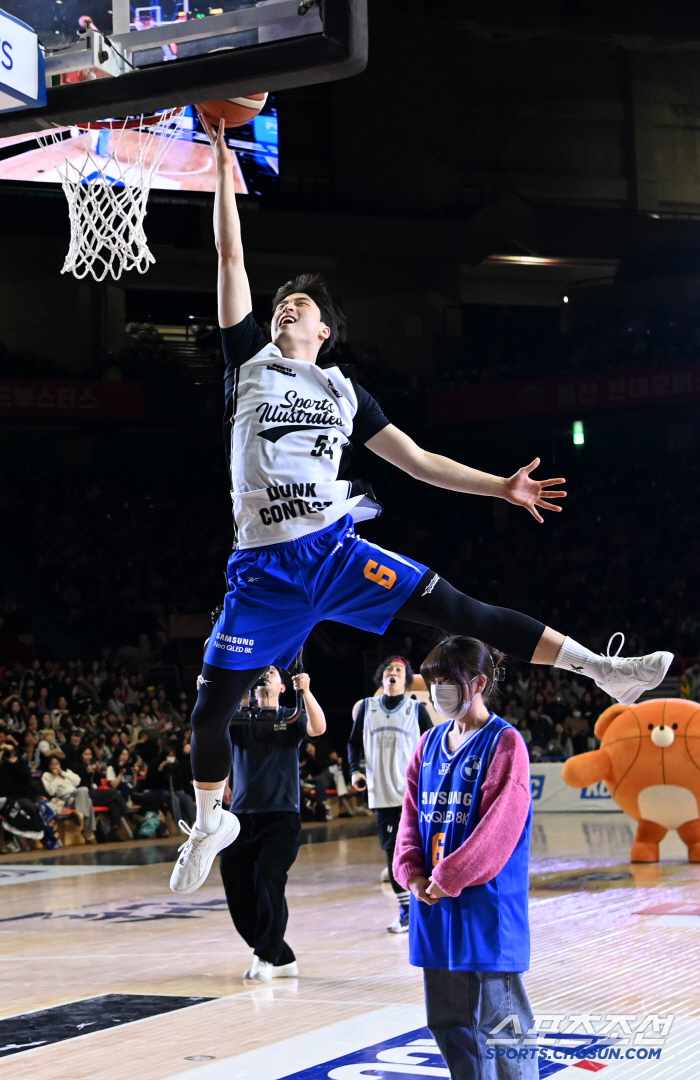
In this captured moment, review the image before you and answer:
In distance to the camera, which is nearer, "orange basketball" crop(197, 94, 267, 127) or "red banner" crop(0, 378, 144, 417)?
"orange basketball" crop(197, 94, 267, 127)

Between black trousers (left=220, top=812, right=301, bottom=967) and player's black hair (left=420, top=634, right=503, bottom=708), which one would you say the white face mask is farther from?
black trousers (left=220, top=812, right=301, bottom=967)

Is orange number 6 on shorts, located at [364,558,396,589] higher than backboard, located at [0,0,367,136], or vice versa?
backboard, located at [0,0,367,136]

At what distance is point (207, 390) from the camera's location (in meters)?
27.2

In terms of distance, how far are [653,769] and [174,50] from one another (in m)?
10.6

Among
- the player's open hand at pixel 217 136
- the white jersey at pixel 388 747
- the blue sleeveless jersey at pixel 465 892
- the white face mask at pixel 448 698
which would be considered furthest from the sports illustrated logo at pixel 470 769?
the white jersey at pixel 388 747

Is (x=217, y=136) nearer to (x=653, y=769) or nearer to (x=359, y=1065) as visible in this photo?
(x=359, y=1065)

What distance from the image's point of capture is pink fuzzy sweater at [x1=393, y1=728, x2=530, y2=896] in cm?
402

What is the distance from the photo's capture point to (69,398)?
2584cm

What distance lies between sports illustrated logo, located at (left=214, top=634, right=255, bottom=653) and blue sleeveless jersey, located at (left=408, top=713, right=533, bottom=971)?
2.56 ft

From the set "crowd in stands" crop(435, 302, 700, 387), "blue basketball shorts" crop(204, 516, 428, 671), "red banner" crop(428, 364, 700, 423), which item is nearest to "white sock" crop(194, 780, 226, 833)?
"blue basketball shorts" crop(204, 516, 428, 671)

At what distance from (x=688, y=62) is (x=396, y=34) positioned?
7.51 metres

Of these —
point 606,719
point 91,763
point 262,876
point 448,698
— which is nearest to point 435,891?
point 448,698

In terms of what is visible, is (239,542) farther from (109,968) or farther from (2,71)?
(109,968)

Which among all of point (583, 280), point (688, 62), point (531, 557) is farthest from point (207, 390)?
point (688, 62)
